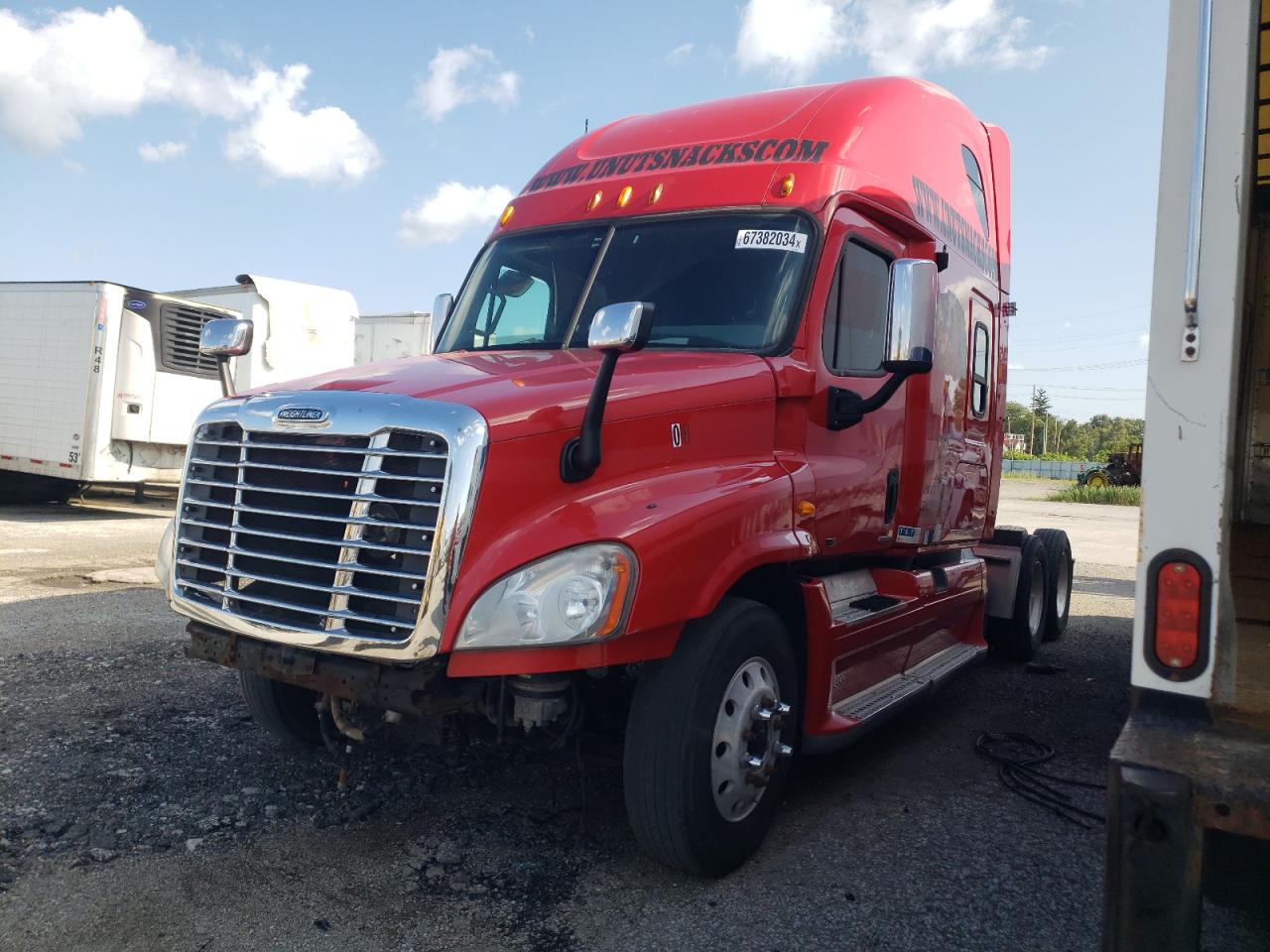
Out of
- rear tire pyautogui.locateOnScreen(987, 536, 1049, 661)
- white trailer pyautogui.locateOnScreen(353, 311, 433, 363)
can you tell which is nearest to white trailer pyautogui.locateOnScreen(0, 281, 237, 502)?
white trailer pyautogui.locateOnScreen(353, 311, 433, 363)

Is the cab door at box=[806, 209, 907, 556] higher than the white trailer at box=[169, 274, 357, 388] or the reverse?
the reverse

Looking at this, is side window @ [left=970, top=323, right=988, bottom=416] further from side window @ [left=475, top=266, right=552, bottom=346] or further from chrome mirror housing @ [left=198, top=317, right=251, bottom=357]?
chrome mirror housing @ [left=198, top=317, right=251, bottom=357]

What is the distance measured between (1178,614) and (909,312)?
2.00m

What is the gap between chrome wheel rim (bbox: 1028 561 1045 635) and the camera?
7.62 meters

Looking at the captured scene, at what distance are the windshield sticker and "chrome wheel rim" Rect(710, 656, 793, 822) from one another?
6.08ft

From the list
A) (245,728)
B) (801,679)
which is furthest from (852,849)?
(245,728)

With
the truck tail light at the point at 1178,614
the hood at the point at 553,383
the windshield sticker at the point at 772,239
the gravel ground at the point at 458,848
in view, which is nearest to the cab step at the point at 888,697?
the gravel ground at the point at 458,848

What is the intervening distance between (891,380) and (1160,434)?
2.07 m

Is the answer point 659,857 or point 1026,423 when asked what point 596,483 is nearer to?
point 659,857

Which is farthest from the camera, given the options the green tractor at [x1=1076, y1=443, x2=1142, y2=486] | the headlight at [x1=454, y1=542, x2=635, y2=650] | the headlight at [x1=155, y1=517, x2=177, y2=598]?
the green tractor at [x1=1076, y1=443, x2=1142, y2=486]

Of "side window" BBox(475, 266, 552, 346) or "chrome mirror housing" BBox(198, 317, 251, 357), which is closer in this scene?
"chrome mirror housing" BBox(198, 317, 251, 357)

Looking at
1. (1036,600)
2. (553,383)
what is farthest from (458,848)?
(1036,600)

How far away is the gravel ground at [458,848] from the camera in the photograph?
316 cm

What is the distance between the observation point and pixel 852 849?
385cm
